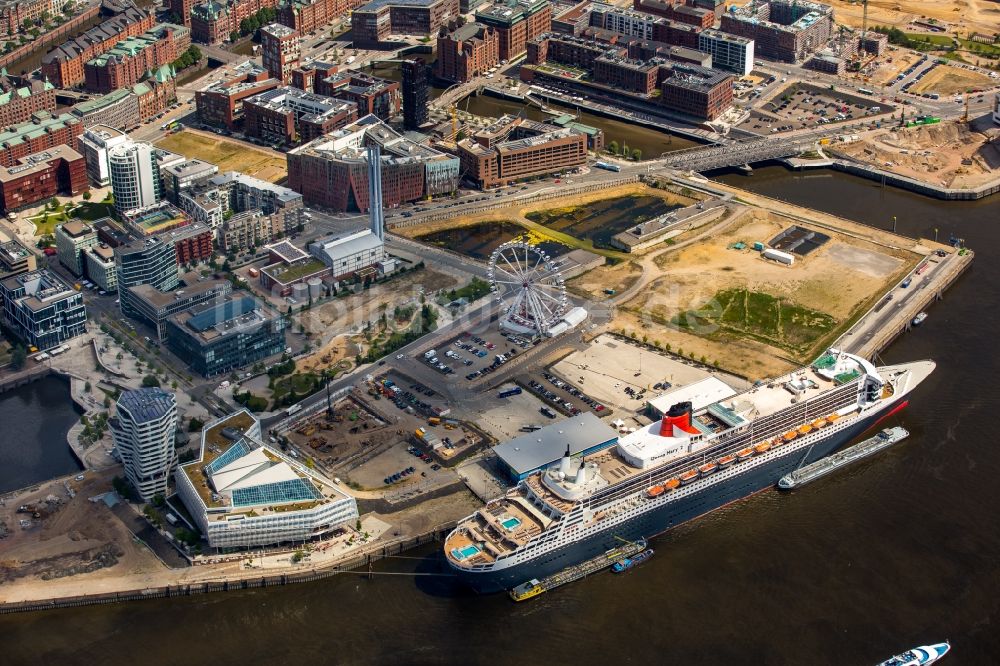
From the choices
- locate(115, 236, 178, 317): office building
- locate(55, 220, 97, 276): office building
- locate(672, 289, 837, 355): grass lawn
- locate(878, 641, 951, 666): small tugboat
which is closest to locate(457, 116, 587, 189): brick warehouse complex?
locate(672, 289, 837, 355): grass lawn

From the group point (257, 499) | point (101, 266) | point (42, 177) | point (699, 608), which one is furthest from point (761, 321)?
point (42, 177)

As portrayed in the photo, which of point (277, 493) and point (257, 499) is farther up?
point (277, 493)

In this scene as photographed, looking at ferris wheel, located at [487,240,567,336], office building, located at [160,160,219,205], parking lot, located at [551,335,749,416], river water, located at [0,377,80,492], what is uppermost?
office building, located at [160,160,219,205]

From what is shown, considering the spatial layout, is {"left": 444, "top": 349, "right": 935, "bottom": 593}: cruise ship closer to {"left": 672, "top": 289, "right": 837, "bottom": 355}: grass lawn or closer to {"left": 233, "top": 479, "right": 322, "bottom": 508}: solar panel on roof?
{"left": 672, "top": 289, "right": 837, "bottom": 355}: grass lawn

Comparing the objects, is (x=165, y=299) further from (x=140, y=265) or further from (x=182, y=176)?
(x=182, y=176)

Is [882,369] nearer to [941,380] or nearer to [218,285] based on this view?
[941,380]

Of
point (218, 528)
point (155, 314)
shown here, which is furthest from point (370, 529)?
point (155, 314)
